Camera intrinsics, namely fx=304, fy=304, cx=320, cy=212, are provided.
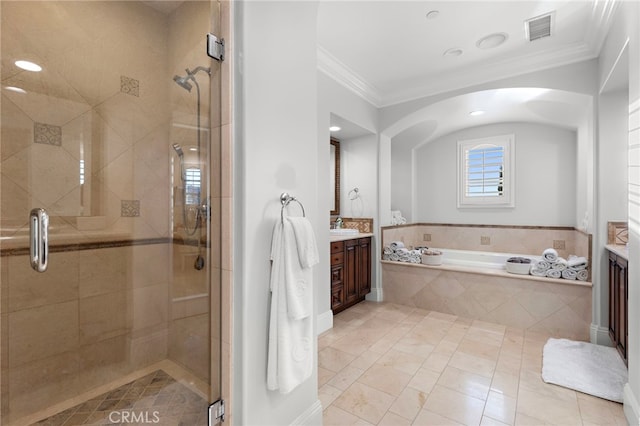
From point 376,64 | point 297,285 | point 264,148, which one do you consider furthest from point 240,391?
point 376,64

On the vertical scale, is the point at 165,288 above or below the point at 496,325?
above

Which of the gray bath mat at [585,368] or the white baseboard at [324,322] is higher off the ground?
the white baseboard at [324,322]

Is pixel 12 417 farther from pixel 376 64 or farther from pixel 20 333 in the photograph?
pixel 376 64

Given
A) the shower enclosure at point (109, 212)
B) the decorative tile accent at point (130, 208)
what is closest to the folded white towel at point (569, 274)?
the shower enclosure at point (109, 212)

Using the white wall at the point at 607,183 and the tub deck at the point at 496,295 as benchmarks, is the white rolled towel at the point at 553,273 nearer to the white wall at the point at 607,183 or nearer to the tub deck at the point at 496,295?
the tub deck at the point at 496,295

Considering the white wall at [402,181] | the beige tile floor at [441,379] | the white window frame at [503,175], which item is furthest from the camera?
the white wall at [402,181]

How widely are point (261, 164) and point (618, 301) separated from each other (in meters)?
2.87

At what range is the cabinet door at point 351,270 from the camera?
3449 mm

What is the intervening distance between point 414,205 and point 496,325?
2.46 meters

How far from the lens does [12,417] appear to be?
4.25 ft

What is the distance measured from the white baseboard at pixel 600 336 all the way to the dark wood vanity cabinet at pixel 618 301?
53mm

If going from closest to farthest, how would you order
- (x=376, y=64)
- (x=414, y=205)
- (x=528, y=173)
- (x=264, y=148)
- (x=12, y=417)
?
(x=12, y=417) → (x=264, y=148) → (x=376, y=64) → (x=528, y=173) → (x=414, y=205)

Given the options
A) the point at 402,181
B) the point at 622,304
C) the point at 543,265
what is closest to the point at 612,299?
the point at 622,304

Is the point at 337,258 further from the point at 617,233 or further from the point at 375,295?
the point at 617,233
